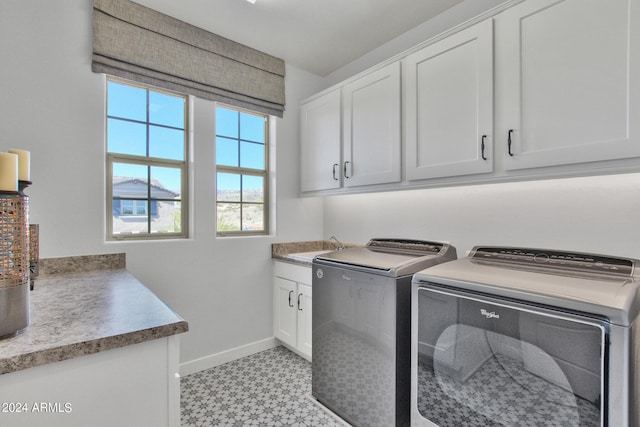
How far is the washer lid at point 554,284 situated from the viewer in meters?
0.94

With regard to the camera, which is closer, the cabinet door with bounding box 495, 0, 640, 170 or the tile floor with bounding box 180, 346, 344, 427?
the cabinet door with bounding box 495, 0, 640, 170

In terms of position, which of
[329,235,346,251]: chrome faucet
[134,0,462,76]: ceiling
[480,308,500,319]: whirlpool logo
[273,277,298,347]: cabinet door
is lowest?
[273,277,298,347]: cabinet door

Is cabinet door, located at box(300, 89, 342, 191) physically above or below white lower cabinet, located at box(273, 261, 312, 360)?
above

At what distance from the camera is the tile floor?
1831 mm

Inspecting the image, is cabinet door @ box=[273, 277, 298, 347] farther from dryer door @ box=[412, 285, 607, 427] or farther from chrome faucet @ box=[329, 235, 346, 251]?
dryer door @ box=[412, 285, 607, 427]

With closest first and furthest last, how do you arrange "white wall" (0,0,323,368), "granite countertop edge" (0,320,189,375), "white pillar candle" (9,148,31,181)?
"granite countertop edge" (0,320,189,375), "white pillar candle" (9,148,31,181), "white wall" (0,0,323,368)

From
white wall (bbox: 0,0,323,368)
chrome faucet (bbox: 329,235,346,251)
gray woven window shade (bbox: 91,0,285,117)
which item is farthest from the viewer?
chrome faucet (bbox: 329,235,346,251)

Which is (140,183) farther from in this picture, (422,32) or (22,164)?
(422,32)

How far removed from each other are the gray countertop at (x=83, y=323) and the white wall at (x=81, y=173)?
0.61 meters

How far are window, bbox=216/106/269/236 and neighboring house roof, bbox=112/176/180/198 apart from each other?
1.25 feet

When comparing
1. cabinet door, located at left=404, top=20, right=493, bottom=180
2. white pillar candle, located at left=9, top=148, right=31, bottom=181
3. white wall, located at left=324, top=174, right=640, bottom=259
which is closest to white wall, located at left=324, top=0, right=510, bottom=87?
cabinet door, located at left=404, top=20, right=493, bottom=180

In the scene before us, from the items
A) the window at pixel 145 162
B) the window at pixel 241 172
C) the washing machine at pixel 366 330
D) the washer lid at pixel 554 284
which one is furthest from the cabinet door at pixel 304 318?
the washer lid at pixel 554 284

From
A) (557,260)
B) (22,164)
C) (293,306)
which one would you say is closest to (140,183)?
(22,164)

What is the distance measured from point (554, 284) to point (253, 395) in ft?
6.36
